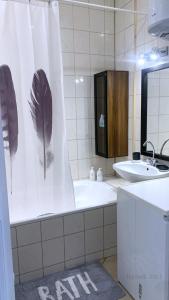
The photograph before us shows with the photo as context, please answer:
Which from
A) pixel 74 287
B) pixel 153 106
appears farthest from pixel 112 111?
pixel 74 287

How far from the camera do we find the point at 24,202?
188 cm

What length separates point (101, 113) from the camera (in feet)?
9.11

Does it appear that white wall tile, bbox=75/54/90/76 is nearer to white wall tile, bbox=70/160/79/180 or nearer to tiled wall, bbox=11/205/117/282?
white wall tile, bbox=70/160/79/180

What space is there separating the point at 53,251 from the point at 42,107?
115 cm

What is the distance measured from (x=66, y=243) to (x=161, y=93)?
1.62 m

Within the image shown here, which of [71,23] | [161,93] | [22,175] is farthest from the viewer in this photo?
[71,23]

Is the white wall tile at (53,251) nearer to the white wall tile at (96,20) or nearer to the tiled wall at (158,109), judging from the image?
the tiled wall at (158,109)

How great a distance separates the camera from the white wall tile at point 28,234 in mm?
1792

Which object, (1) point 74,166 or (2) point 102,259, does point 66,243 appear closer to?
(2) point 102,259

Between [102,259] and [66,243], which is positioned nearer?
[66,243]

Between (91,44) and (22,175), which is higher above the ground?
(91,44)

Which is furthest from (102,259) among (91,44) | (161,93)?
(91,44)

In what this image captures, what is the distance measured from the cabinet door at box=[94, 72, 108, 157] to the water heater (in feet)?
2.98

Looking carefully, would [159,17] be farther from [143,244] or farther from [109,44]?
[143,244]
